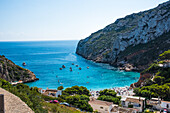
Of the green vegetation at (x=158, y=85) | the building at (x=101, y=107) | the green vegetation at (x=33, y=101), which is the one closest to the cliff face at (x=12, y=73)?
the green vegetation at (x=33, y=101)

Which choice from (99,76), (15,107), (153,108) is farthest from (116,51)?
(15,107)

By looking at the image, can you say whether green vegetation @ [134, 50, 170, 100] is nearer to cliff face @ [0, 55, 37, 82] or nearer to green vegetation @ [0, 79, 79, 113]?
green vegetation @ [0, 79, 79, 113]

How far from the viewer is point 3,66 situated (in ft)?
158

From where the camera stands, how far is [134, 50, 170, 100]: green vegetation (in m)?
29.0

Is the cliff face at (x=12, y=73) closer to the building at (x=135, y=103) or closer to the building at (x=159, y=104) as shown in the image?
the building at (x=135, y=103)

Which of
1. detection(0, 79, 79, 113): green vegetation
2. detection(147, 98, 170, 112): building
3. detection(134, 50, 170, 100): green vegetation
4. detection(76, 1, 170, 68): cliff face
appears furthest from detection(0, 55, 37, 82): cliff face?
Result: detection(76, 1, 170, 68): cliff face

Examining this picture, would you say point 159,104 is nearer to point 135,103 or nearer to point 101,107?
point 135,103

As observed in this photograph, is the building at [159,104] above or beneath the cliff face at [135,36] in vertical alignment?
beneath

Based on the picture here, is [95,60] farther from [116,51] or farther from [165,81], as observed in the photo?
[165,81]

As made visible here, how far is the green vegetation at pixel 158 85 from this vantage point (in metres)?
29.0

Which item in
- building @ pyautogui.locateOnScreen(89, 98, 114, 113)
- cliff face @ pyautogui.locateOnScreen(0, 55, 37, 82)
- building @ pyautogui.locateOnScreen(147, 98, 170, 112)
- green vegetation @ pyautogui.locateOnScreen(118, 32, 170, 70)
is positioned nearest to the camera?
building @ pyautogui.locateOnScreen(89, 98, 114, 113)

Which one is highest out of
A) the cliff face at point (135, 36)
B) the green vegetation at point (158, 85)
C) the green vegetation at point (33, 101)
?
the cliff face at point (135, 36)

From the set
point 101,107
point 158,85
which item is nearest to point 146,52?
point 158,85

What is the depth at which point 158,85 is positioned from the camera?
3359cm
